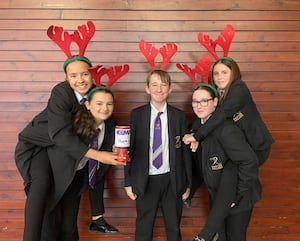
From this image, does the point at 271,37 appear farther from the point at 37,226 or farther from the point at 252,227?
the point at 37,226

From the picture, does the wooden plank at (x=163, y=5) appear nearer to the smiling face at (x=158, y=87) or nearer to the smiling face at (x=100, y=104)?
the smiling face at (x=158, y=87)

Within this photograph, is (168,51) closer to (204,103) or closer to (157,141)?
(204,103)

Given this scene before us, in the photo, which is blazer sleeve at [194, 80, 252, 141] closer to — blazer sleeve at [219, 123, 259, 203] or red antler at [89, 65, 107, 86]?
blazer sleeve at [219, 123, 259, 203]

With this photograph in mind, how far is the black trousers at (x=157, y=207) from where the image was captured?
79.9 inches

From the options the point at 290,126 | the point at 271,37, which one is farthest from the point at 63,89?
the point at 290,126

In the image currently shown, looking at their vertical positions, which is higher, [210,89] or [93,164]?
[210,89]

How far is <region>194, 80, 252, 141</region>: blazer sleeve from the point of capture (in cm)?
182

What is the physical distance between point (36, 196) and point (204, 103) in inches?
47.2

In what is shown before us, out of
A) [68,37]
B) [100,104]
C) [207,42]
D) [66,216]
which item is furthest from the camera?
[207,42]

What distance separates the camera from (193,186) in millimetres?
2162

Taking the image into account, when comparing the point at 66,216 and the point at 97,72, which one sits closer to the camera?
the point at 97,72

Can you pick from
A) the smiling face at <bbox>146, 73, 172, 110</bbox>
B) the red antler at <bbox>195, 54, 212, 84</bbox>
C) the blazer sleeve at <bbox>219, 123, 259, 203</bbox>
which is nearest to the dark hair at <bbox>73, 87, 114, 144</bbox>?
the smiling face at <bbox>146, 73, 172, 110</bbox>

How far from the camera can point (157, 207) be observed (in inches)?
81.4

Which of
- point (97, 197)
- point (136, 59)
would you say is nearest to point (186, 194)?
point (97, 197)
